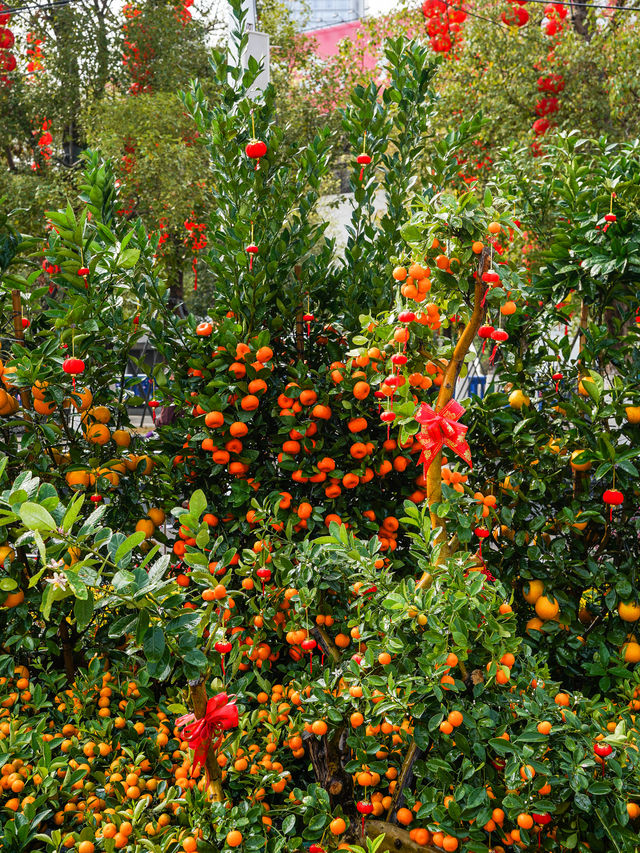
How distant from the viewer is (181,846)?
58.7 inches

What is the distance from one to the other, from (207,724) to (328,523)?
0.92 meters

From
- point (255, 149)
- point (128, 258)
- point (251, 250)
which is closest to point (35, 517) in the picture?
point (128, 258)

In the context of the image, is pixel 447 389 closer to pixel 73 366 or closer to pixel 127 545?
pixel 127 545

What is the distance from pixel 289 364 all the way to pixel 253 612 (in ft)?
2.93

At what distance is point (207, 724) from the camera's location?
Result: 4.46 ft

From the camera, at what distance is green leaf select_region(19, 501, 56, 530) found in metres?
1.10

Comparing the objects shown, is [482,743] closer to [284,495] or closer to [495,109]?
[284,495]

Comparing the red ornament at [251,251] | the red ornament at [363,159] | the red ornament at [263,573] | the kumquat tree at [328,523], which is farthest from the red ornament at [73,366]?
the red ornament at [363,159]

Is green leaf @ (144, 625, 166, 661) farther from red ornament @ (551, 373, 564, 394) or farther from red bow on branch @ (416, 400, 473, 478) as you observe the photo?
red ornament @ (551, 373, 564, 394)

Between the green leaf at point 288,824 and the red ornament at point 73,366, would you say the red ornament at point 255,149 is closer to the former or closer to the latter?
the red ornament at point 73,366

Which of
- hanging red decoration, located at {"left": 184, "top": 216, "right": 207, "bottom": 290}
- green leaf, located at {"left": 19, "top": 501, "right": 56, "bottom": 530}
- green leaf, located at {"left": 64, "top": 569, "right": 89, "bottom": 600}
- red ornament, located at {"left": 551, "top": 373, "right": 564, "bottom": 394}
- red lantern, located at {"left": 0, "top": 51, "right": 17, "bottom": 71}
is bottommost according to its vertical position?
hanging red decoration, located at {"left": 184, "top": 216, "right": 207, "bottom": 290}

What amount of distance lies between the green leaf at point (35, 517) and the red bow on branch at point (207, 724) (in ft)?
1.77

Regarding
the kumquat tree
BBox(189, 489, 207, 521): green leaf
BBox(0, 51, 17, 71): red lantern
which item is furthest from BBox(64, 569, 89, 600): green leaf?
BBox(0, 51, 17, 71): red lantern

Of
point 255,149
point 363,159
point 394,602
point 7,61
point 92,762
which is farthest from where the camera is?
point 7,61
